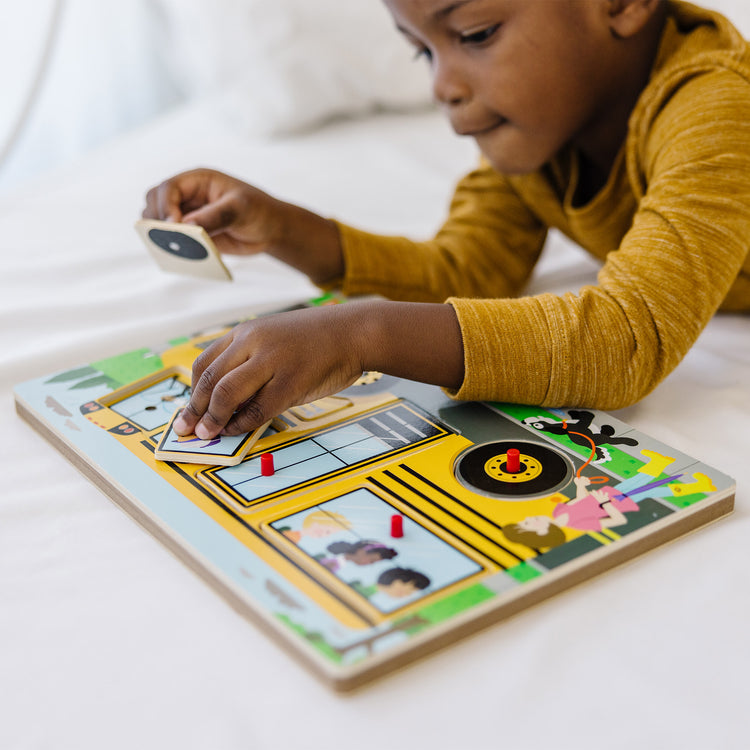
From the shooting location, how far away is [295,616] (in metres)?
0.42

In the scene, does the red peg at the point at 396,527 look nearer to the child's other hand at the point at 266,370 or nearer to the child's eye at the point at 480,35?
the child's other hand at the point at 266,370

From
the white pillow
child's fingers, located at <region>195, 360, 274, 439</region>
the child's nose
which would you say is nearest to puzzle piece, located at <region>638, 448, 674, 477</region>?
child's fingers, located at <region>195, 360, 274, 439</region>

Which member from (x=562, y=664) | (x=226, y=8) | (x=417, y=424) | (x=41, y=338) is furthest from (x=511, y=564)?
(x=226, y=8)

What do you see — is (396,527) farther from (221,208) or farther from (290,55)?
(290,55)

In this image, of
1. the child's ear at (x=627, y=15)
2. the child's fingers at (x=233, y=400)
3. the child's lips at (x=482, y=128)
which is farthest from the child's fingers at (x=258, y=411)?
the child's ear at (x=627, y=15)

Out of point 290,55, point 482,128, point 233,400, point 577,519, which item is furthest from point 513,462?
point 290,55

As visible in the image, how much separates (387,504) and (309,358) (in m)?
0.11

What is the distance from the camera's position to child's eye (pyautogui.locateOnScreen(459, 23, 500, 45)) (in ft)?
2.31

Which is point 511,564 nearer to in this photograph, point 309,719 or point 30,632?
point 309,719

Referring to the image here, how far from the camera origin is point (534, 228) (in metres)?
0.92

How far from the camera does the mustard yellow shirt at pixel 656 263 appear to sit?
60cm

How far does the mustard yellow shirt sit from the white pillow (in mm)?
583

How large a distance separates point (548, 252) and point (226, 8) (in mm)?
581

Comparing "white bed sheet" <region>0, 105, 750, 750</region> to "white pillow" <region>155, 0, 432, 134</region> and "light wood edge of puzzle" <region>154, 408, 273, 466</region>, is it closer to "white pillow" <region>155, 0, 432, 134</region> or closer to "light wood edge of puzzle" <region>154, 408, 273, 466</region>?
"light wood edge of puzzle" <region>154, 408, 273, 466</region>
